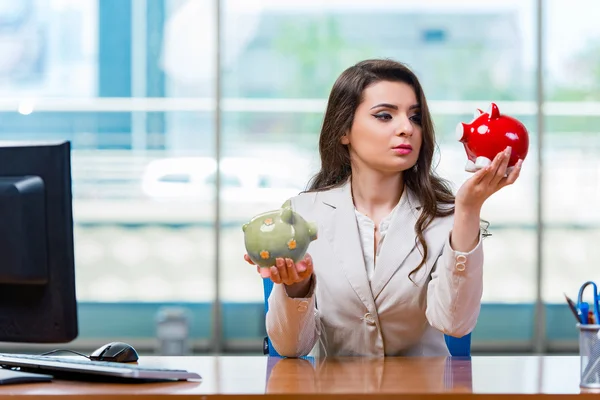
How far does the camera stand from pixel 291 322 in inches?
74.3

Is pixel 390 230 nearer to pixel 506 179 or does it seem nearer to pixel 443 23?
pixel 506 179

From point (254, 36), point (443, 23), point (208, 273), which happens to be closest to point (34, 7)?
point (254, 36)

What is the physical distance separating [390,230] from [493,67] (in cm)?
299

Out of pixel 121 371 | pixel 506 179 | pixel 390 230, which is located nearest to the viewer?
pixel 121 371

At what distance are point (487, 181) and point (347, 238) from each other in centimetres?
53

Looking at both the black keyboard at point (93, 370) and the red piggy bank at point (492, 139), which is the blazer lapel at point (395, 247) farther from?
the black keyboard at point (93, 370)

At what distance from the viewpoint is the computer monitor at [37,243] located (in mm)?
1467

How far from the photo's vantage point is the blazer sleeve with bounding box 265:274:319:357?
73.2 inches

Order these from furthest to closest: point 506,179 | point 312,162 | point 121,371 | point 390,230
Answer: point 312,162 < point 390,230 < point 506,179 < point 121,371

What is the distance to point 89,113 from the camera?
478 centimetres

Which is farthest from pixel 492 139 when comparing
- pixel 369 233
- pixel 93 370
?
pixel 93 370

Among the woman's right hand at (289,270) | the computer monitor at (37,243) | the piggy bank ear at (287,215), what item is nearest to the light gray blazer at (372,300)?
the woman's right hand at (289,270)

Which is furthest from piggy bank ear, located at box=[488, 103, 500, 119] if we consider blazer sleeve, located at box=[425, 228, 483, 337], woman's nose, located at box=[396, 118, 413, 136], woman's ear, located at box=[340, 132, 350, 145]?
woman's ear, located at box=[340, 132, 350, 145]

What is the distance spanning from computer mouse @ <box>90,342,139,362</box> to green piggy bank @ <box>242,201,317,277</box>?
41 cm
